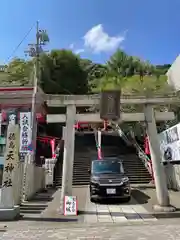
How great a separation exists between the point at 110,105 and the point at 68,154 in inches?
102

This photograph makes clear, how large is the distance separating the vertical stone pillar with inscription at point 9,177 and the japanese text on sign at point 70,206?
1.73 meters

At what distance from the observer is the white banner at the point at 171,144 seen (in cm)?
1609

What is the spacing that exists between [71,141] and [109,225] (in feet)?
12.9

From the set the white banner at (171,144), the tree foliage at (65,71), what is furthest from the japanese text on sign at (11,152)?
the tree foliage at (65,71)

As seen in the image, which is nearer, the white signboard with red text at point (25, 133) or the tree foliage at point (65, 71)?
the white signboard with red text at point (25, 133)

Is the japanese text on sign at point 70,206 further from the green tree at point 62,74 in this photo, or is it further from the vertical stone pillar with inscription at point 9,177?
the green tree at point 62,74

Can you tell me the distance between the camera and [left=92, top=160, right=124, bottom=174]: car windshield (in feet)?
49.2

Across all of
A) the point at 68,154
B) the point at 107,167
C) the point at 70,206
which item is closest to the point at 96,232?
the point at 70,206

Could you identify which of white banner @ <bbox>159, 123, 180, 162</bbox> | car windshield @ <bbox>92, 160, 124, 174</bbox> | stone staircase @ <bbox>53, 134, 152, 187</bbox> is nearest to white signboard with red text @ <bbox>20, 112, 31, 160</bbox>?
car windshield @ <bbox>92, 160, 124, 174</bbox>

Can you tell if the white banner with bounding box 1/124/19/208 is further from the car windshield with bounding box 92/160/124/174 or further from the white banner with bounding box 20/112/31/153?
the white banner with bounding box 20/112/31/153

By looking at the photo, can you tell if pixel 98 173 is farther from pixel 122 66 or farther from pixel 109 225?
pixel 122 66

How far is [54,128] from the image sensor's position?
40.2 meters

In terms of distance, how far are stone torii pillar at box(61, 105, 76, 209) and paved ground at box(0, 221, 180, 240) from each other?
90.6 inches

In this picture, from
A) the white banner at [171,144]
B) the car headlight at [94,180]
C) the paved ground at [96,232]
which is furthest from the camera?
the white banner at [171,144]
